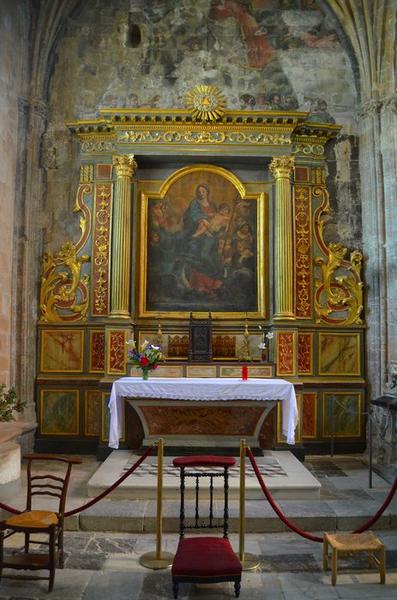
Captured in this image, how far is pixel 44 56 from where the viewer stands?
1120 cm

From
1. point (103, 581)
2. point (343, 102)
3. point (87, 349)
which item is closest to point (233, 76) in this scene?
point (343, 102)

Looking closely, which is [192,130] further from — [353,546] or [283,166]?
[353,546]

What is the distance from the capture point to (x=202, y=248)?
36.3ft

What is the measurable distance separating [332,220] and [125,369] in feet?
16.1

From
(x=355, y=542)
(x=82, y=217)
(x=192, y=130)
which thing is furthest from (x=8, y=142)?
(x=355, y=542)

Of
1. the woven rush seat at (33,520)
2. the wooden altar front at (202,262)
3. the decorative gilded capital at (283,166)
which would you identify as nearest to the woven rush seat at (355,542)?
the woven rush seat at (33,520)

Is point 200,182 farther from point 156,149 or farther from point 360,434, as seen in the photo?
point 360,434

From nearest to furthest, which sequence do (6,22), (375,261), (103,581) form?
(103,581)
(6,22)
(375,261)

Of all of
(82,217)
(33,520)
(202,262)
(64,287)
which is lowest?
(33,520)

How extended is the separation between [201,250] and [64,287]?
8.91ft

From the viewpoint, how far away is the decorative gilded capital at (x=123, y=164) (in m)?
10.8

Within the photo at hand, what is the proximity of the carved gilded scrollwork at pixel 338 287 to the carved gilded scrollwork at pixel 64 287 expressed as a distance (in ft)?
14.8

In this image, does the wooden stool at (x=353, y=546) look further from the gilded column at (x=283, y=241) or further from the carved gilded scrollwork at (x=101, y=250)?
the carved gilded scrollwork at (x=101, y=250)

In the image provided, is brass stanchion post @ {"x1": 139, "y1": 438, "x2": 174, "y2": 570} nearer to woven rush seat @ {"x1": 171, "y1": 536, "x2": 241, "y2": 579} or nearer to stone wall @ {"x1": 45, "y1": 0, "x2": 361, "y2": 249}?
woven rush seat @ {"x1": 171, "y1": 536, "x2": 241, "y2": 579}
